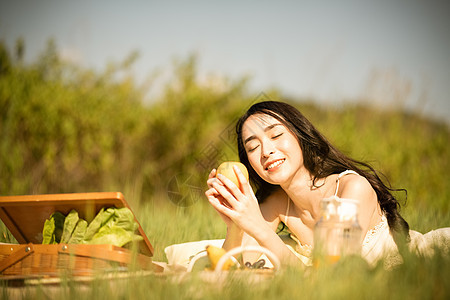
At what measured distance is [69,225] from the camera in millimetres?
2652

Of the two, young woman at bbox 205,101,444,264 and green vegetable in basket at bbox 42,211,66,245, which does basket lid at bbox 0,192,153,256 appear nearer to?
green vegetable in basket at bbox 42,211,66,245

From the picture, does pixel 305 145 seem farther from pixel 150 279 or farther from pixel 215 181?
pixel 150 279

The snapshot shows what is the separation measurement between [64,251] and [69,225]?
213mm

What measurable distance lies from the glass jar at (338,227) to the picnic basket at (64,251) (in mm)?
939

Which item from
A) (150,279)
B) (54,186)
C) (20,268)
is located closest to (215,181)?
(150,279)

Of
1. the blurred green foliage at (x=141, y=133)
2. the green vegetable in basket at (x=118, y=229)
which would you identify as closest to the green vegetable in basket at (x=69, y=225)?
the green vegetable in basket at (x=118, y=229)

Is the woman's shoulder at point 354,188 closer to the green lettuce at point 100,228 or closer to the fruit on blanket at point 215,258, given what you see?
the fruit on blanket at point 215,258

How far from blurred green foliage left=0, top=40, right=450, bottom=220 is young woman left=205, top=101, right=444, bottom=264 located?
8.95ft

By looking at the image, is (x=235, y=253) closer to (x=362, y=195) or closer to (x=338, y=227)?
(x=338, y=227)

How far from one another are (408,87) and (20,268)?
273 inches

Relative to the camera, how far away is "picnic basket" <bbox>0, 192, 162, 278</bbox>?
2408 mm

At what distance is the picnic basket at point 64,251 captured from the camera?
2408mm

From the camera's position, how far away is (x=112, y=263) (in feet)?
7.94

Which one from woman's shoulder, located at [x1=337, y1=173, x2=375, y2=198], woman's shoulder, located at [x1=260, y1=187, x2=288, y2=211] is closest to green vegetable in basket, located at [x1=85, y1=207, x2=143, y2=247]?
woman's shoulder, located at [x1=337, y1=173, x2=375, y2=198]
